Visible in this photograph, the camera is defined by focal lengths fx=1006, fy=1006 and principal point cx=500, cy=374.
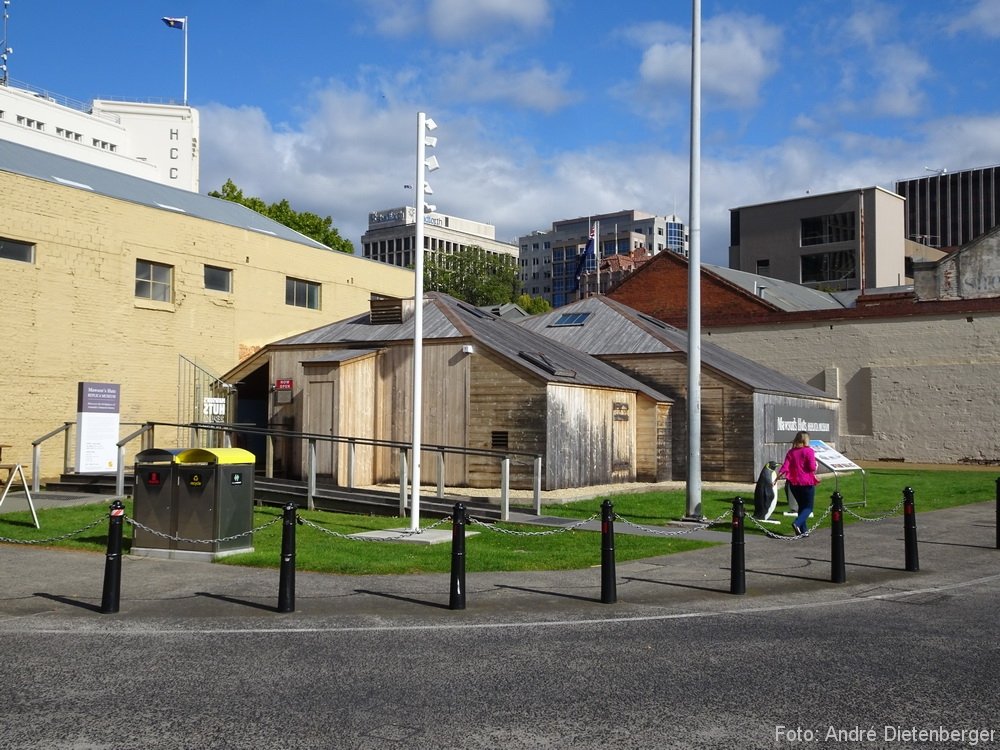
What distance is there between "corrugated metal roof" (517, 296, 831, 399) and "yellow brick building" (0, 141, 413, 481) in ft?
25.9

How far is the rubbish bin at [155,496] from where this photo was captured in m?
14.0

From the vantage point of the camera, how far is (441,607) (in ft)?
35.2

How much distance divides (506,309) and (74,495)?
3070 centimetres

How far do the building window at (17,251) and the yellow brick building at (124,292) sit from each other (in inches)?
1.0

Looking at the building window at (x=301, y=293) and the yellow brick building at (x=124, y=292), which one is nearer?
the yellow brick building at (x=124, y=292)

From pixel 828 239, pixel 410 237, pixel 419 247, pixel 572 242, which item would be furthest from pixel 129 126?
pixel 572 242

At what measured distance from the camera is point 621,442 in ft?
88.7

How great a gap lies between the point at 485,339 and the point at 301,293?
1117cm

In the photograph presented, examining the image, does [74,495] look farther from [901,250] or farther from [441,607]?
[901,250]

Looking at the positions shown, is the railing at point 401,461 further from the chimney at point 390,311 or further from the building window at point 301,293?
the building window at point 301,293

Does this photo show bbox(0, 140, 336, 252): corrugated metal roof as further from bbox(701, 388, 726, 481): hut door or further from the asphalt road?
the asphalt road

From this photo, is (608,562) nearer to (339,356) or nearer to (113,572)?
(113,572)

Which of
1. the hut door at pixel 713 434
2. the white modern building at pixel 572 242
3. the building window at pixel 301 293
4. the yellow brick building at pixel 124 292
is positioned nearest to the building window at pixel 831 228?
the hut door at pixel 713 434

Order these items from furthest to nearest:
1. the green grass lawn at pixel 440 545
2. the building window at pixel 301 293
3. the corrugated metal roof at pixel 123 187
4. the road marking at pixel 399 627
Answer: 1. the building window at pixel 301 293
2. the corrugated metal roof at pixel 123 187
3. the green grass lawn at pixel 440 545
4. the road marking at pixel 399 627
